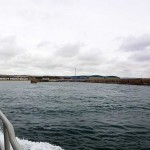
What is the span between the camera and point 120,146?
1130 cm

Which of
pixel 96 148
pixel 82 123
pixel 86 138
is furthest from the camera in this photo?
pixel 82 123

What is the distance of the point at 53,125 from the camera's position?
16172 millimetres

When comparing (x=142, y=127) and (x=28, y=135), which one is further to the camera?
(x=142, y=127)

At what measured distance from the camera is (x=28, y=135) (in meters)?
13.0

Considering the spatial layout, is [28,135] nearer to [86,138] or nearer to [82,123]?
[86,138]

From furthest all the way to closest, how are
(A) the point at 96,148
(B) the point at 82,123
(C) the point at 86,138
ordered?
(B) the point at 82,123
(C) the point at 86,138
(A) the point at 96,148

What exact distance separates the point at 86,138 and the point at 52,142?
2052 millimetres

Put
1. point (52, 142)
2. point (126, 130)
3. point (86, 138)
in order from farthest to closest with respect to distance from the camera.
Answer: point (126, 130), point (86, 138), point (52, 142)

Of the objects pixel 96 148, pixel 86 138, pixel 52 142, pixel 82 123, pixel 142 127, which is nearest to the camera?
pixel 96 148

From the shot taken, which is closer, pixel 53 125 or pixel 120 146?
pixel 120 146

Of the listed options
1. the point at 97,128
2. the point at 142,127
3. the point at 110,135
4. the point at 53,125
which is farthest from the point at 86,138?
the point at 142,127

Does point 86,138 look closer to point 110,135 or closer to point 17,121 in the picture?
point 110,135

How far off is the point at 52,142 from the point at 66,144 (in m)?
0.72

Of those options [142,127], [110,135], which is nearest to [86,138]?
[110,135]
